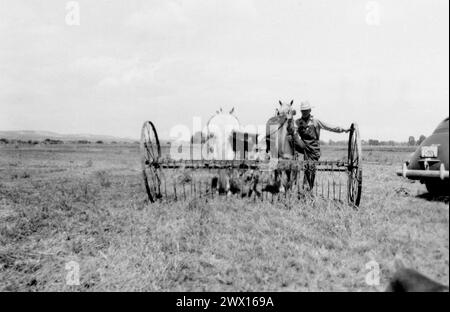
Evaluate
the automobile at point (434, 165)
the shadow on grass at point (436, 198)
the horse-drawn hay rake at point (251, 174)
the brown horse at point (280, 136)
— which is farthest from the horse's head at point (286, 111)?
the shadow on grass at point (436, 198)

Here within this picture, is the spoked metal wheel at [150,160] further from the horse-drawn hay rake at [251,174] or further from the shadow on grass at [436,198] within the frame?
the shadow on grass at [436,198]

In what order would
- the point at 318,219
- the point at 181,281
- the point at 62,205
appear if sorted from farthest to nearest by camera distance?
the point at 62,205
the point at 318,219
the point at 181,281

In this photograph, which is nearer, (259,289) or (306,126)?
(259,289)

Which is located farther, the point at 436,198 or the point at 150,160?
the point at 150,160

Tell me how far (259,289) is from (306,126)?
5.49 m

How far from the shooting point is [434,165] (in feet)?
14.4

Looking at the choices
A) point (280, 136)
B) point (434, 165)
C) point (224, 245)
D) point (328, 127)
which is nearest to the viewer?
point (434, 165)

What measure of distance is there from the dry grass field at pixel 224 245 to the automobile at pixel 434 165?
0.20 m

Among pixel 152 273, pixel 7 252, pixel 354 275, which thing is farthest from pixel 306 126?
pixel 7 252

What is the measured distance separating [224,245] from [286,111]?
5337 millimetres

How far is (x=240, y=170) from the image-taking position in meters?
7.83

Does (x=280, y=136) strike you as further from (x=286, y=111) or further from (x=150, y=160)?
(x=150, y=160)

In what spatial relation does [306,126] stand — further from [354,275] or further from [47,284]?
[47,284]

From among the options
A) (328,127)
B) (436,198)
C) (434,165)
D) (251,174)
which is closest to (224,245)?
(436,198)
